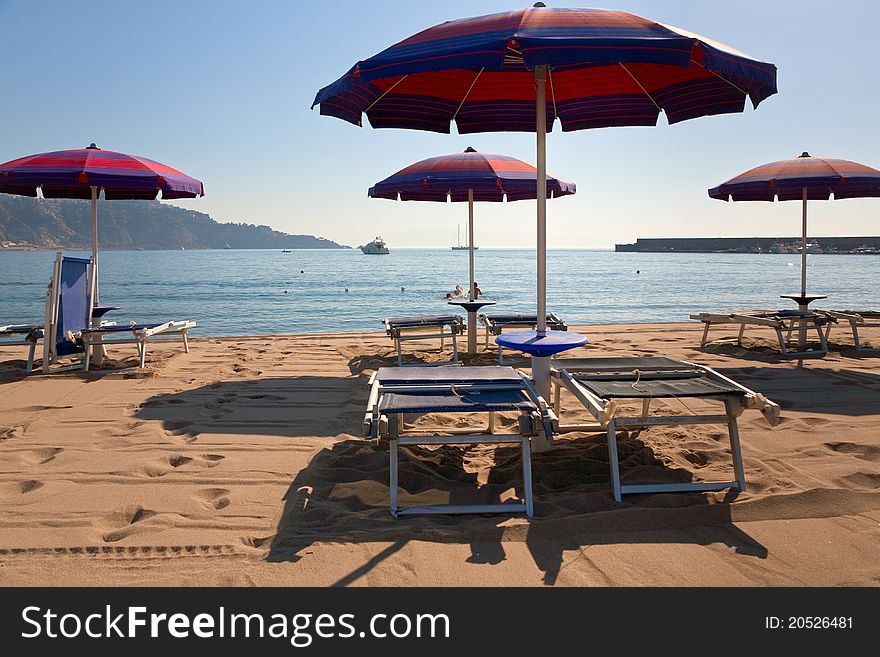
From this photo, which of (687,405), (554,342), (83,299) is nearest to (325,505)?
(554,342)

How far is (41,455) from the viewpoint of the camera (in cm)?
398

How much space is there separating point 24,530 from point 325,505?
129cm

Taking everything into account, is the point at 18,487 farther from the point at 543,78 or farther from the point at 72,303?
the point at 72,303

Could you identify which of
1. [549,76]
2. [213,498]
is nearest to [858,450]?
[549,76]

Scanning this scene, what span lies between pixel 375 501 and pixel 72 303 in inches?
198

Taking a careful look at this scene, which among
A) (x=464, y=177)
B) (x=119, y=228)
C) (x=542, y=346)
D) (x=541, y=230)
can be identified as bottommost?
(x=542, y=346)

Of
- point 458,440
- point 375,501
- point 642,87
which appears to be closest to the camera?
point 458,440

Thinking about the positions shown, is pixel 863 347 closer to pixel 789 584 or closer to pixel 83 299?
pixel 789 584

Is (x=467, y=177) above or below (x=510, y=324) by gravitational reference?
above

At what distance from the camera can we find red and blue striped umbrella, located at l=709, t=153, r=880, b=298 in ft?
25.8

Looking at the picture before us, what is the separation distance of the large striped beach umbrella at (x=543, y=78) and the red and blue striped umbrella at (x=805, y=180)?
3513 millimetres

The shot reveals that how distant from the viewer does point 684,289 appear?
37656mm

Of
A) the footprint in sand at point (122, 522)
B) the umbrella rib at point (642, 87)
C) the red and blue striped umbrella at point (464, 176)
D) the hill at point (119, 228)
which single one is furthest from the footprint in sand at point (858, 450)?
the hill at point (119, 228)

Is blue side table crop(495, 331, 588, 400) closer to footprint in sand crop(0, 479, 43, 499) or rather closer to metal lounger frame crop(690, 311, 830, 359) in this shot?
footprint in sand crop(0, 479, 43, 499)
